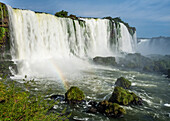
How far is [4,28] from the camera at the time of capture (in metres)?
20.7

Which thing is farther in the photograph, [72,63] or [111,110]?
[72,63]

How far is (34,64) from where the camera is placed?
78.0ft

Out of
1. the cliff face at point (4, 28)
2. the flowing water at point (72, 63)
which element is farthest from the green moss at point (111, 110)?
the cliff face at point (4, 28)

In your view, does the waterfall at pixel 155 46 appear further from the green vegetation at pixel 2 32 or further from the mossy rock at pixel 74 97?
the mossy rock at pixel 74 97

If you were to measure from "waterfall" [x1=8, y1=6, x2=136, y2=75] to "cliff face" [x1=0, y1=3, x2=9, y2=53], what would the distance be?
0.63 m

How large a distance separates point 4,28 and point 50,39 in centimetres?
951

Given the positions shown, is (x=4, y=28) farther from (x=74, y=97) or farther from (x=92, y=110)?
(x=92, y=110)

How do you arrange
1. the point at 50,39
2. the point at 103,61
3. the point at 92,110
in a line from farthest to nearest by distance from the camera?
the point at 103,61, the point at 50,39, the point at 92,110

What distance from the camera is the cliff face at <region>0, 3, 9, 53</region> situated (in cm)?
2028

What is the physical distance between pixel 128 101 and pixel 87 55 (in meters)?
28.5

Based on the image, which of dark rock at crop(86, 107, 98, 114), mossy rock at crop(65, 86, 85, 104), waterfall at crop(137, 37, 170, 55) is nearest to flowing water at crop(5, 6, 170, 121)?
dark rock at crop(86, 107, 98, 114)

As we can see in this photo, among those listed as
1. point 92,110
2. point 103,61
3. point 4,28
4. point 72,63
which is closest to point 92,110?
point 92,110

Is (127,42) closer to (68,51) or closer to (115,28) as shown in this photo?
(115,28)

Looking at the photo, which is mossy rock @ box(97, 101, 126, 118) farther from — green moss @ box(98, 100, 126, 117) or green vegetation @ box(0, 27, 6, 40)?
green vegetation @ box(0, 27, 6, 40)
